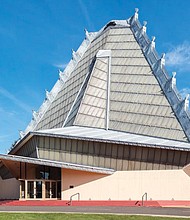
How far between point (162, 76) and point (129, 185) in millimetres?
17729

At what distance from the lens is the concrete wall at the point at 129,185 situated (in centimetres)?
3888

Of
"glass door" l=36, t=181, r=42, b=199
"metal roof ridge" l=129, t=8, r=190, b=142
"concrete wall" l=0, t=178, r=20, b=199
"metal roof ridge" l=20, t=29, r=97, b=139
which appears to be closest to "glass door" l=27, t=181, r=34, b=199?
"glass door" l=36, t=181, r=42, b=199

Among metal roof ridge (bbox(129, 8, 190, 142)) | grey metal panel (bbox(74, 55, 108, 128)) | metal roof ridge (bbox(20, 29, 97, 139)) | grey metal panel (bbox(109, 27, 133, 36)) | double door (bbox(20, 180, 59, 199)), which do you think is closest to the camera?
double door (bbox(20, 180, 59, 199))

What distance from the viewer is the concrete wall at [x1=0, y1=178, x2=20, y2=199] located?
187 ft

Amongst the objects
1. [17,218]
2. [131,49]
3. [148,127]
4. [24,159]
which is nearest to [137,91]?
[148,127]

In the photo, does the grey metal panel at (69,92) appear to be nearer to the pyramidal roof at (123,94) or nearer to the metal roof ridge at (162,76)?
the pyramidal roof at (123,94)

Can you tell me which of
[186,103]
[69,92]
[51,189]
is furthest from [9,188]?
[186,103]

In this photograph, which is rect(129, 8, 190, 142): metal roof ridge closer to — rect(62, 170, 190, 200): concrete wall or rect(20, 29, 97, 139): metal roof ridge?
rect(62, 170, 190, 200): concrete wall

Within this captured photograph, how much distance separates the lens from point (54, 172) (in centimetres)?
4556

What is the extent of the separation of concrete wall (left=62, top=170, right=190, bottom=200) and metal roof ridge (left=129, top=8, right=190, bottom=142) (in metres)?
5.24

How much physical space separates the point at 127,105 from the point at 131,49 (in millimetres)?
12944

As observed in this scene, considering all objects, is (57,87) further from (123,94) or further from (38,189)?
(38,189)

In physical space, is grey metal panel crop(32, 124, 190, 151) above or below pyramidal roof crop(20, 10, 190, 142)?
below

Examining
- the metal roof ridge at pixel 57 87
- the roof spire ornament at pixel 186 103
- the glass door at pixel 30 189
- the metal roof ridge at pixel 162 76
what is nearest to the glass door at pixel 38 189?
the glass door at pixel 30 189
